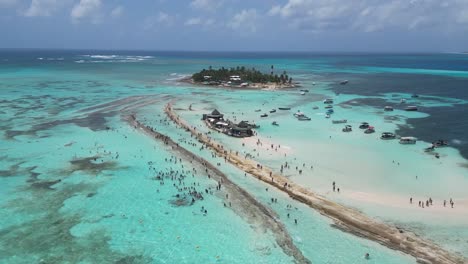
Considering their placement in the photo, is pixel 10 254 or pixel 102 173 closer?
pixel 10 254

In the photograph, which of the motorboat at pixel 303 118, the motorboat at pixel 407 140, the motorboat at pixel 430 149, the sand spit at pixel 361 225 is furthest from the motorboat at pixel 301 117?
the sand spit at pixel 361 225

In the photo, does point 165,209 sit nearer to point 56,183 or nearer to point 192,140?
point 56,183

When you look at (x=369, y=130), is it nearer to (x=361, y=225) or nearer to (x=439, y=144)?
(x=439, y=144)

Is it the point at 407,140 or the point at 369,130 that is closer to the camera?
the point at 407,140

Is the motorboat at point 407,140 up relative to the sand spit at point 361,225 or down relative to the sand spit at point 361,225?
up

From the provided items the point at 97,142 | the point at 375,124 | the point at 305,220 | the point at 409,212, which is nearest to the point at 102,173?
the point at 97,142

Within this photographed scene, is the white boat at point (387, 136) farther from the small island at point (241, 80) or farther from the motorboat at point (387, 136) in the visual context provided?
the small island at point (241, 80)

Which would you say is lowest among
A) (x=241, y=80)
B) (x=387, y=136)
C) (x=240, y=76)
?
(x=387, y=136)

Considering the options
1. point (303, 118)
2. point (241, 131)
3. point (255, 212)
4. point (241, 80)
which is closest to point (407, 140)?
point (303, 118)

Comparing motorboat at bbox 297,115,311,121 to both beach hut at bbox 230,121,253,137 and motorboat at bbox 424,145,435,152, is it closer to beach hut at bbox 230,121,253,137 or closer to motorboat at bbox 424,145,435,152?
beach hut at bbox 230,121,253,137
